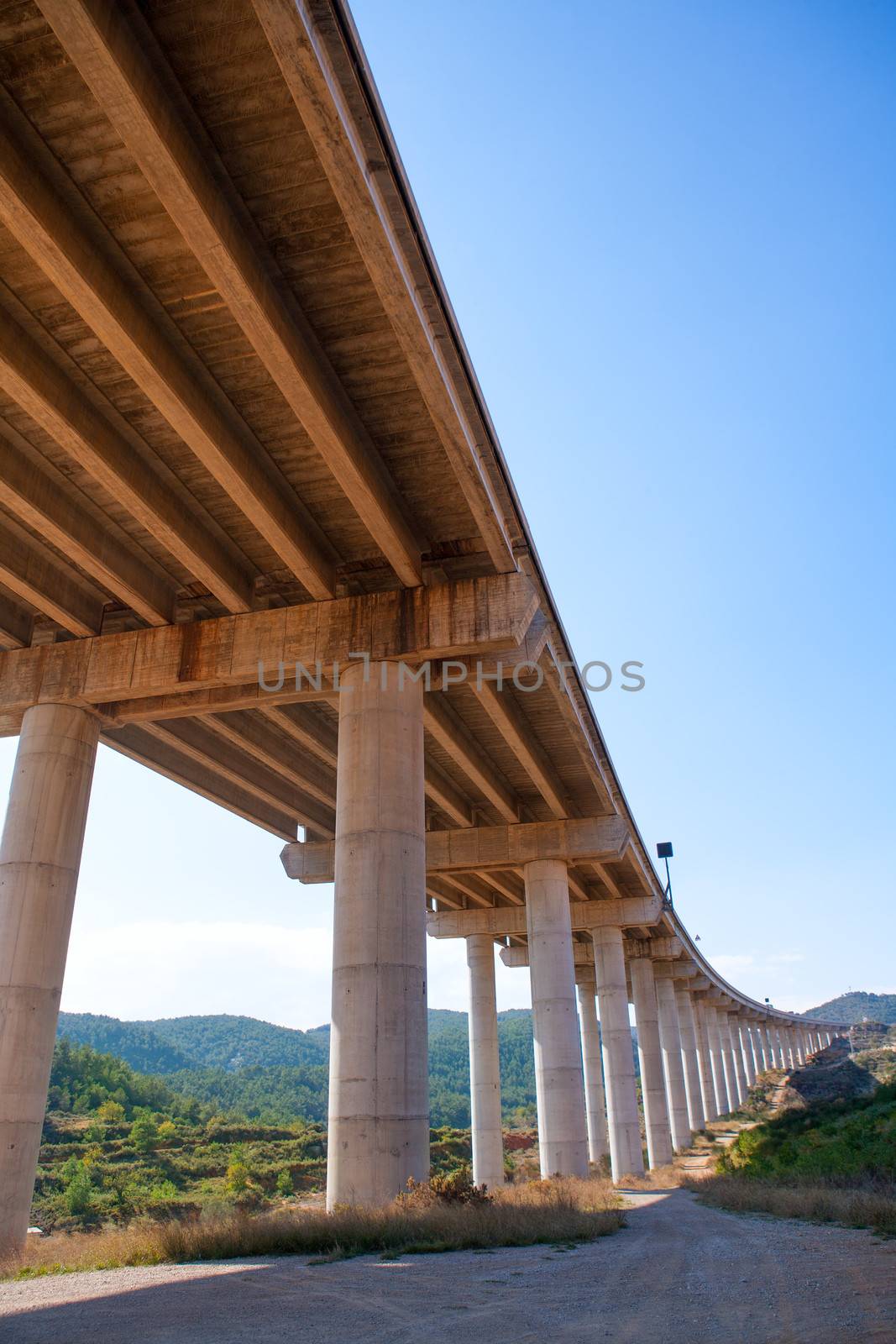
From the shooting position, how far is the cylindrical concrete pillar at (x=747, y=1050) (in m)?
102

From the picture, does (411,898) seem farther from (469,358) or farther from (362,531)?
(469,358)

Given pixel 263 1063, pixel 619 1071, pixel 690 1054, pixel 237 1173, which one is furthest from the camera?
pixel 263 1063

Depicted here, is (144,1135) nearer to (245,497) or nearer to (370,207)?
(245,497)

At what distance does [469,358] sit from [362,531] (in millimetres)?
4524

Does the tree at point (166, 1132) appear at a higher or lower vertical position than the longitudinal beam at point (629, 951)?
lower

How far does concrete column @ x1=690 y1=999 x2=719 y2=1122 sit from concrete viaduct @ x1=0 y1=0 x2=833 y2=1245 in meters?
54.7

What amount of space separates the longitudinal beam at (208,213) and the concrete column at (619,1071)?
92.9 feet

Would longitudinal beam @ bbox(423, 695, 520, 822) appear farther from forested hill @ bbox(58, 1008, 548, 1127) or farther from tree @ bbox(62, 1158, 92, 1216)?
forested hill @ bbox(58, 1008, 548, 1127)

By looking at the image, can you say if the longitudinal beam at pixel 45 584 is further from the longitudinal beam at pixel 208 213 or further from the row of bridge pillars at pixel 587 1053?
the row of bridge pillars at pixel 587 1053

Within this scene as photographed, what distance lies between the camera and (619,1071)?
124 ft

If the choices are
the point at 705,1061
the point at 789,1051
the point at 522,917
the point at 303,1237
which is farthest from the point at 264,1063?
the point at 303,1237

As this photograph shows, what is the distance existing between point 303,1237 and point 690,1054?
57.9 meters

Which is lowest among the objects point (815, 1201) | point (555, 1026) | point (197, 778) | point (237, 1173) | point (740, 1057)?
point (237, 1173)

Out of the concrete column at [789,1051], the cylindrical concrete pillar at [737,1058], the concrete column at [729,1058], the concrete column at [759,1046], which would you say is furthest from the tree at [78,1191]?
the concrete column at [789,1051]
